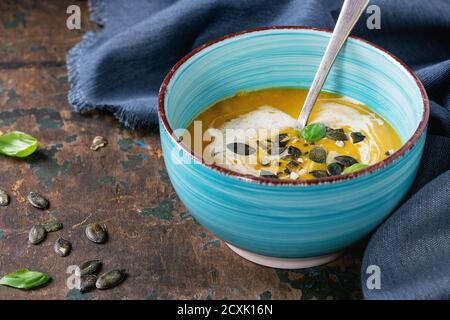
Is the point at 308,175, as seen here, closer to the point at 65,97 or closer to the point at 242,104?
the point at 242,104

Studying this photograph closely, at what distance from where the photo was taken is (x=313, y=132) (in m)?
1.39

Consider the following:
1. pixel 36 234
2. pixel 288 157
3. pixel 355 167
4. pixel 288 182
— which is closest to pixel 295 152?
pixel 288 157

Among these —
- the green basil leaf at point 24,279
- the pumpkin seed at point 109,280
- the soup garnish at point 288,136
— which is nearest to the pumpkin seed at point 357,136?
the soup garnish at point 288,136

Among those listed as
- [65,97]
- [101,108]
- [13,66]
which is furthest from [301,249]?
[13,66]

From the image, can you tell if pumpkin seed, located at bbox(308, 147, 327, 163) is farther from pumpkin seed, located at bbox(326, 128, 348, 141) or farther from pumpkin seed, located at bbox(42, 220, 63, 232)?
pumpkin seed, located at bbox(42, 220, 63, 232)

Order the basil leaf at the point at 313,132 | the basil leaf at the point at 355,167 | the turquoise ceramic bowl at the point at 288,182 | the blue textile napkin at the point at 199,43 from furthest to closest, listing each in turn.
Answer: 1. the blue textile napkin at the point at 199,43
2. the basil leaf at the point at 313,132
3. the basil leaf at the point at 355,167
4. the turquoise ceramic bowl at the point at 288,182

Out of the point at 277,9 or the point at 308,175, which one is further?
the point at 277,9

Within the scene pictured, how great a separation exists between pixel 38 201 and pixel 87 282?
0.86 ft

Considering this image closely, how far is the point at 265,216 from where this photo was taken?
3.91 ft

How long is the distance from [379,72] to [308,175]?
0.29 meters

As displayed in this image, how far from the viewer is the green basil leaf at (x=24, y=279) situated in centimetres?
134

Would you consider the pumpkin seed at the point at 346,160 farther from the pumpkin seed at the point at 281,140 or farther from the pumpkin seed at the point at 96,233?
the pumpkin seed at the point at 96,233

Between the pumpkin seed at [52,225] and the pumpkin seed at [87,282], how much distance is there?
0.15 meters

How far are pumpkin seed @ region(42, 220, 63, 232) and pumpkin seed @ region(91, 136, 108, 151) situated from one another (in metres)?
0.25
